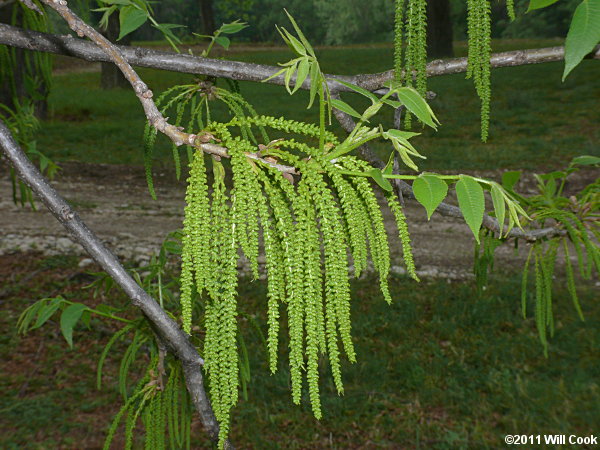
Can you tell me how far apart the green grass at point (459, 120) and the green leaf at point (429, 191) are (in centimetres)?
1090

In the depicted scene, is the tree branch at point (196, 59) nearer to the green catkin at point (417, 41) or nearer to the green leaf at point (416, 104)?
the green catkin at point (417, 41)

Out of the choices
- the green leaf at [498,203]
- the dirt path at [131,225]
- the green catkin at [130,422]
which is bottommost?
the dirt path at [131,225]

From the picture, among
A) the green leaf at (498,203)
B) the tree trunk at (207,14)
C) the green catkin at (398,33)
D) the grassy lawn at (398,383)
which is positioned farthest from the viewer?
the tree trunk at (207,14)

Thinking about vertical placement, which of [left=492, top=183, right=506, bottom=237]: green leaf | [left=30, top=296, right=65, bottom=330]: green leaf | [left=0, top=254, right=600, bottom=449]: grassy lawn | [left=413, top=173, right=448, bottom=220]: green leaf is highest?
[left=413, top=173, right=448, bottom=220]: green leaf

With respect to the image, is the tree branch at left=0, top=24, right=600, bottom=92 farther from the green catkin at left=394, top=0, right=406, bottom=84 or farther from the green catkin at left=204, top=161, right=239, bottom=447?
the green catkin at left=204, top=161, right=239, bottom=447

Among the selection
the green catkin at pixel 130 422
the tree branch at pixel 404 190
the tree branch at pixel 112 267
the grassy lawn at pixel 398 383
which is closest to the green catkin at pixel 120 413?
the green catkin at pixel 130 422

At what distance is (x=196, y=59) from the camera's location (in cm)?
189

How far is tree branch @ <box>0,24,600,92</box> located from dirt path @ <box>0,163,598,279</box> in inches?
254

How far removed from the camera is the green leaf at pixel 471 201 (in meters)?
1.28

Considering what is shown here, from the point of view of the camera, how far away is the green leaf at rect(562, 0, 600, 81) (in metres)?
1.04

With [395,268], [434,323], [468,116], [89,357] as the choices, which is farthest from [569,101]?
[89,357]

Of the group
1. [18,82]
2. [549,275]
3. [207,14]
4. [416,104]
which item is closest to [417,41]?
[416,104]

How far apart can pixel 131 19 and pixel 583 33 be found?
1379 millimetres

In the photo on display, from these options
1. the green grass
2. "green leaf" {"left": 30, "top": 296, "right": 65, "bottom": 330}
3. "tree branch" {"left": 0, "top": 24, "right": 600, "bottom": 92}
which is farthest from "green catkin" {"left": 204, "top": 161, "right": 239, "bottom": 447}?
the green grass
